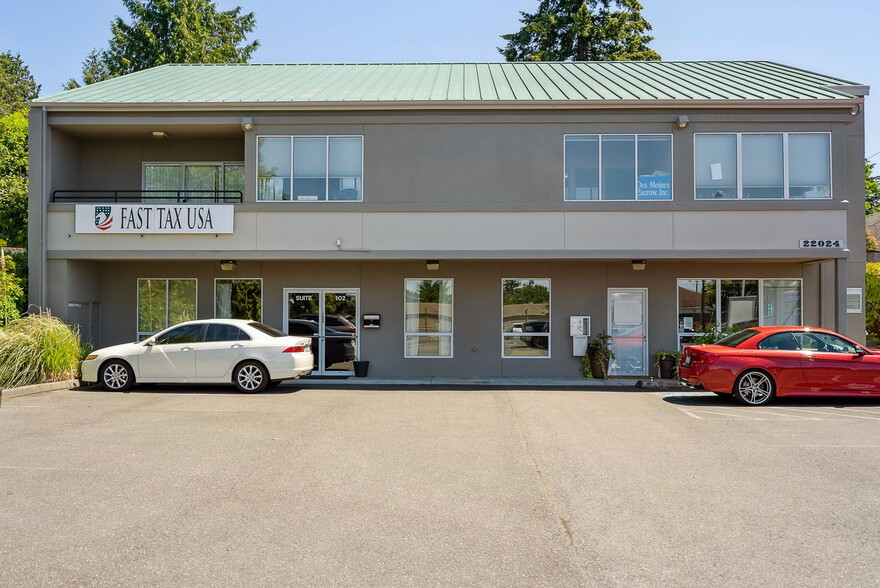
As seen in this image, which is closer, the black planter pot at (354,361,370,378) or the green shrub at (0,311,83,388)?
the green shrub at (0,311,83,388)

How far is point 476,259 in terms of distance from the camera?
15141 millimetres

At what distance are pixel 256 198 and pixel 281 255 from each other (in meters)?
1.57

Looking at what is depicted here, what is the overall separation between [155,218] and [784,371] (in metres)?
13.9

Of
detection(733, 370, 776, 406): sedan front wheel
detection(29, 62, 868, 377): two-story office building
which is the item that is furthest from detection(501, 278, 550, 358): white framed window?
detection(733, 370, 776, 406): sedan front wheel

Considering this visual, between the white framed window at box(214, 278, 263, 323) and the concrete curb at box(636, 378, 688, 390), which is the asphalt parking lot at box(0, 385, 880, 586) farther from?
the white framed window at box(214, 278, 263, 323)

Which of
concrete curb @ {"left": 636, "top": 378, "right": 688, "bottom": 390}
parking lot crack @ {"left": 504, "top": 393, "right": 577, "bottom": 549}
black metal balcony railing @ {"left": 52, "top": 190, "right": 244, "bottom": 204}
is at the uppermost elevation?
black metal balcony railing @ {"left": 52, "top": 190, "right": 244, "bottom": 204}

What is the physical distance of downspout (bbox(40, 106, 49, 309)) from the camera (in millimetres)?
14742

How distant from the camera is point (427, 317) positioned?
627 inches

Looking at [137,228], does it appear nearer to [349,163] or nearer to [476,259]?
[349,163]

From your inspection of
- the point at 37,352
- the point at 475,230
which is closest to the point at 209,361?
the point at 37,352

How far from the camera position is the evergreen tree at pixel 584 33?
109 feet

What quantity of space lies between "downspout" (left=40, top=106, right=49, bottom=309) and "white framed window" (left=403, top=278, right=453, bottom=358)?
855cm

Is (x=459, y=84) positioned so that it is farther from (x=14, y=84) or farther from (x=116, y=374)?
(x=14, y=84)

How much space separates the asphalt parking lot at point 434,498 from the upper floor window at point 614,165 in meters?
6.31
